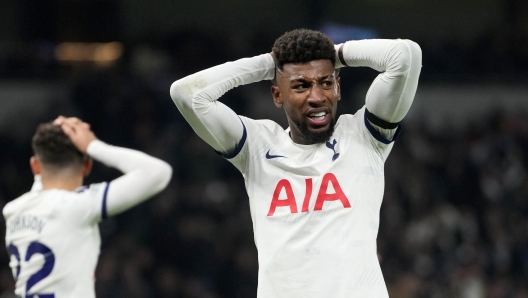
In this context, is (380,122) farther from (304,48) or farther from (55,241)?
(55,241)

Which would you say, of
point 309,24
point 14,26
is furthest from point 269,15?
point 14,26

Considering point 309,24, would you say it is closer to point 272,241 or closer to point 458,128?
point 458,128

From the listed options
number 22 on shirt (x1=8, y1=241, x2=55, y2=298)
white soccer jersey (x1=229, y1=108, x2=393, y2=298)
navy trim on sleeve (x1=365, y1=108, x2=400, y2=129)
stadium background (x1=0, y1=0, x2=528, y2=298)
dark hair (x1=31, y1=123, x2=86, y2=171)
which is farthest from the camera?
stadium background (x1=0, y1=0, x2=528, y2=298)

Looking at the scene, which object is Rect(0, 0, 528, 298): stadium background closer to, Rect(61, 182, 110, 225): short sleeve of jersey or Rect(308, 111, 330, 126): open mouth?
Rect(61, 182, 110, 225): short sleeve of jersey

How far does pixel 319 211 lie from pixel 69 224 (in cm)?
130

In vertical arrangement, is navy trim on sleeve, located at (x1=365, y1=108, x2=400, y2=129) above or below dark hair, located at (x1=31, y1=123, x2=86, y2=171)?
above

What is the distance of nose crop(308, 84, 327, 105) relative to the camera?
3.90m

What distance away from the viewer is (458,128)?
12.7 m

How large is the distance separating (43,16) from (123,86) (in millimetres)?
2980

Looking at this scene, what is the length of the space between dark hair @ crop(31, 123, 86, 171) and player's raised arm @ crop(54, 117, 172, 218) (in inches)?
1.5

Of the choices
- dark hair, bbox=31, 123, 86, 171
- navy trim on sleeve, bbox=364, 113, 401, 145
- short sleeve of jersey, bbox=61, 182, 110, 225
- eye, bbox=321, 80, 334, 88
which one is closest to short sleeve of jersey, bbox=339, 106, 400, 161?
navy trim on sleeve, bbox=364, 113, 401, 145

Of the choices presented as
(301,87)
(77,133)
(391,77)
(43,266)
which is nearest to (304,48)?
(301,87)

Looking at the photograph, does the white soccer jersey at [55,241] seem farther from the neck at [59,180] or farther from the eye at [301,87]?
the eye at [301,87]

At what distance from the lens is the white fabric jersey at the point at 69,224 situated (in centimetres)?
420
